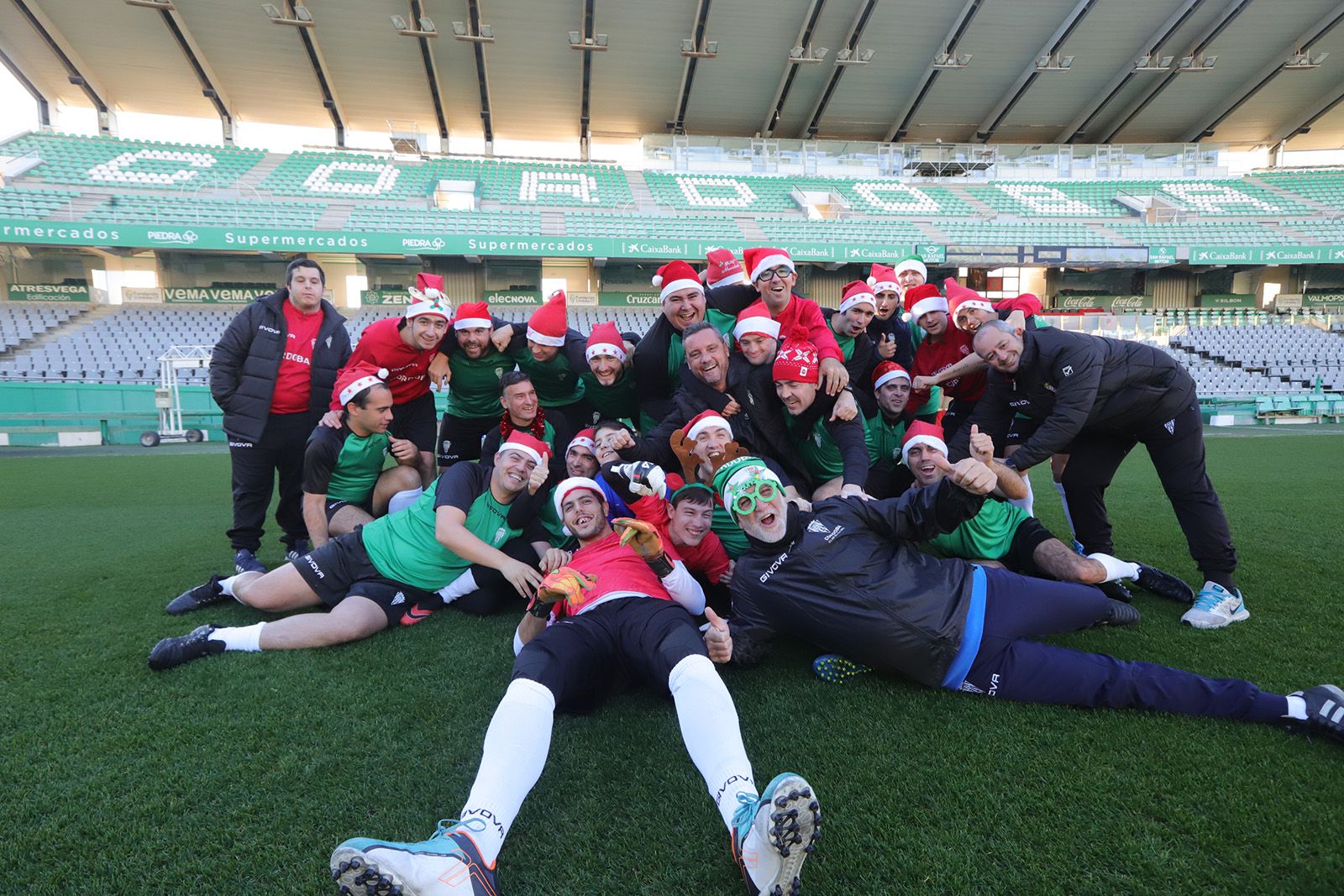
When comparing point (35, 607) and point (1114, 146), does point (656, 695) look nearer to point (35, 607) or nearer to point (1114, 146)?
point (35, 607)

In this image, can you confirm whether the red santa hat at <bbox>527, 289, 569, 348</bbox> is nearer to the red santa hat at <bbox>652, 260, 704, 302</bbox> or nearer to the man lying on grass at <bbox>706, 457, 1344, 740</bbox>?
the red santa hat at <bbox>652, 260, 704, 302</bbox>

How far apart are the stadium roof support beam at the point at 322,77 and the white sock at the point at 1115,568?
28.6m

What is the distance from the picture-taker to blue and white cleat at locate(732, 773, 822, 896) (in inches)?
63.2

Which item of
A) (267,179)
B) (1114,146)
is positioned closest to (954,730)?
(267,179)

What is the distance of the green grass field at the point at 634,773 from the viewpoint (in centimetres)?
181

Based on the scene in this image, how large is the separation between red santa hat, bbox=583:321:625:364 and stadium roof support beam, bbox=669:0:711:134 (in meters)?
23.8

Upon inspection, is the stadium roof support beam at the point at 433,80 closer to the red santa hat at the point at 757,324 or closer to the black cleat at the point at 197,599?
the red santa hat at the point at 757,324

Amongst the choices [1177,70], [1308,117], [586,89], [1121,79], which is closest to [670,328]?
[586,89]

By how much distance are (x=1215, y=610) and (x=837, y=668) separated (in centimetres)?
215

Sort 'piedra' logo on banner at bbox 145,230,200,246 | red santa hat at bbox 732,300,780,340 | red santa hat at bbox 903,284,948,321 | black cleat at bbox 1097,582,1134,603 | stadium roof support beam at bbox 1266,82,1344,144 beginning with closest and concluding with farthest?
black cleat at bbox 1097,582,1134,603, red santa hat at bbox 732,300,780,340, red santa hat at bbox 903,284,948,321, 'piedra' logo on banner at bbox 145,230,200,246, stadium roof support beam at bbox 1266,82,1344,144

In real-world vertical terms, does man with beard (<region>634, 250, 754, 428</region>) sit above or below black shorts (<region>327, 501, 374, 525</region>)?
above

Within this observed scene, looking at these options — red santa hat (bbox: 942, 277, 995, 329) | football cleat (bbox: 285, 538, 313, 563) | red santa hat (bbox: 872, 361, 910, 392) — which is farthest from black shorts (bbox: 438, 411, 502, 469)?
red santa hat (bbox: 942, 277, 995, 329)

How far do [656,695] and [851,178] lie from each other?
30.0 metres

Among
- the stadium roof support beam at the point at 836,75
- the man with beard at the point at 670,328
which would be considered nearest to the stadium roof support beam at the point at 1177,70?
the stadium roof support beam at the point at 836,75
